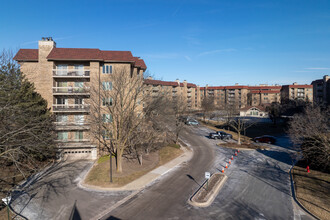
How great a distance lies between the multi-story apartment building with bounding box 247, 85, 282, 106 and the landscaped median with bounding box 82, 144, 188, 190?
87693 mm

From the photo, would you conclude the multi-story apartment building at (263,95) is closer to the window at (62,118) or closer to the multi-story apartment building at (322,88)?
the multi-story apartment building at (322,88)

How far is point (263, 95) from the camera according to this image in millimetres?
107062

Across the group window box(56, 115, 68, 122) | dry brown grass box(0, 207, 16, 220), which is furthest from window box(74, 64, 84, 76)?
dry brown grass box(0, 207, 16, 220)

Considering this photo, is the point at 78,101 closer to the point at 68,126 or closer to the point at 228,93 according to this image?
the point at 68,126

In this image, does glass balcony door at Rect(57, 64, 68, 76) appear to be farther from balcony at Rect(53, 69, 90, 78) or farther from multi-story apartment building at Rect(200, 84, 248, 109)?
multi-story apartment building at Rect(200, 84, 248, 109)

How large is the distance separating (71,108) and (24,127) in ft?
42.5

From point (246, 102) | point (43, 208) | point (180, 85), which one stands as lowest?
point (43, 208)

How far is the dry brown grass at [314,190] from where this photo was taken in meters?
14.3

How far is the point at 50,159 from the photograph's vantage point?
88.1 feet

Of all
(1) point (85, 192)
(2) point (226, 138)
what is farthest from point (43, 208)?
(2) point (226, 138)

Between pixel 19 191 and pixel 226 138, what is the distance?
3175 cm

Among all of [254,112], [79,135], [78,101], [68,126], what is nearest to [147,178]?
[79,135]

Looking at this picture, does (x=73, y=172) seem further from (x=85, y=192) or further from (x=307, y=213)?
(x=307, y=213)

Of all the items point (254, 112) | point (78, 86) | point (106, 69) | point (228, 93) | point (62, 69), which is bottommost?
point (254, 112)
